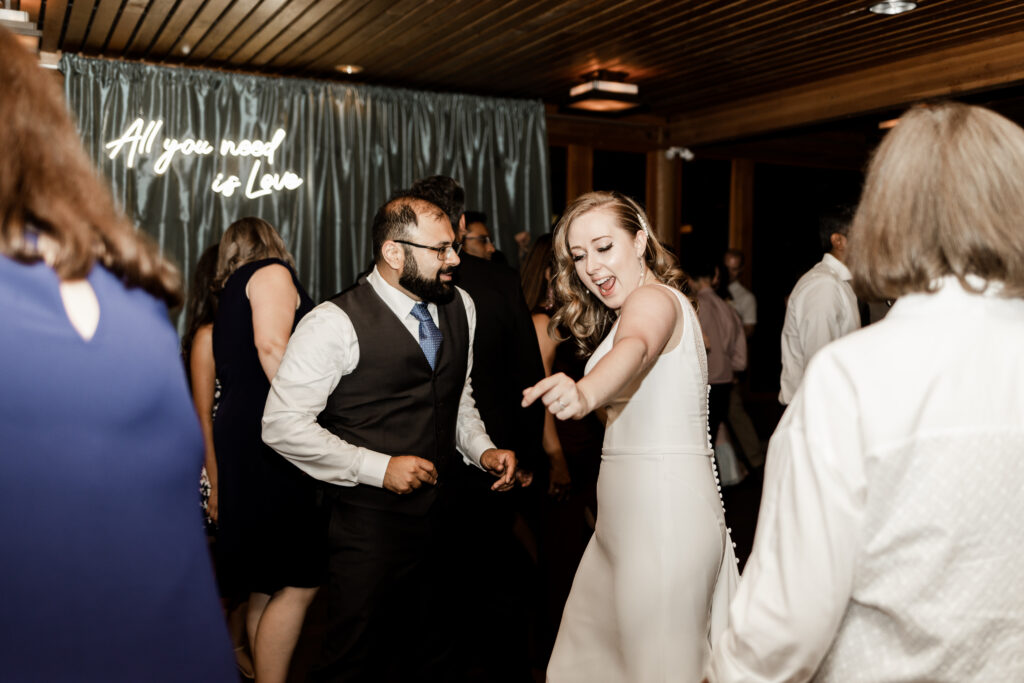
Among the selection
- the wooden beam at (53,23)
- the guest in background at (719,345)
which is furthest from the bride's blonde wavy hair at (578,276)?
the wooden beam at (53,23)

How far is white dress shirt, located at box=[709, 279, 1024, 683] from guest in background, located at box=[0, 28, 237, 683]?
78cm

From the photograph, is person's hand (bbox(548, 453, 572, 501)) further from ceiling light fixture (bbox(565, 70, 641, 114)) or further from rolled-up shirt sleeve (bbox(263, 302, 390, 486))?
ceiling light fixture (bbox(565, 70, 641, 114))

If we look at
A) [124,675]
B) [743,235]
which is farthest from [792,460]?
[743,235]

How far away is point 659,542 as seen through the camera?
211 cm

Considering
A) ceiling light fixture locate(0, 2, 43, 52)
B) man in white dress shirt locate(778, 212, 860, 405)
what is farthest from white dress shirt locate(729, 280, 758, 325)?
ceiling light fixture locate(0, 2, 43, 52)

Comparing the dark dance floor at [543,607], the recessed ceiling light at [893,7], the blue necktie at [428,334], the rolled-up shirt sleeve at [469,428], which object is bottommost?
the dark dance floor at [543,607]

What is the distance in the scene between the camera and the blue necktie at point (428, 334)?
262 centimetres

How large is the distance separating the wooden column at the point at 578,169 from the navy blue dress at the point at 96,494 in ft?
23.3

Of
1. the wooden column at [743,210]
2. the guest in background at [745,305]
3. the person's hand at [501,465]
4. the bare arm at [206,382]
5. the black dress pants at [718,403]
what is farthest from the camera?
the wooden column at [743,210]

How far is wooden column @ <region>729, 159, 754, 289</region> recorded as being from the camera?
9195 millimetres

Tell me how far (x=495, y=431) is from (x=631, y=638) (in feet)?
4.59

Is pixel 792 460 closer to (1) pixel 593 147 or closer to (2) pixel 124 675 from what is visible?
(2) pixel 124 675

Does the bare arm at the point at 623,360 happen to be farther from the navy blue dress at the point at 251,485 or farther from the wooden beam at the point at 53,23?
the wooden beam at the point at 53,23

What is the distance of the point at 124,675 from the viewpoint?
104 centimetres
